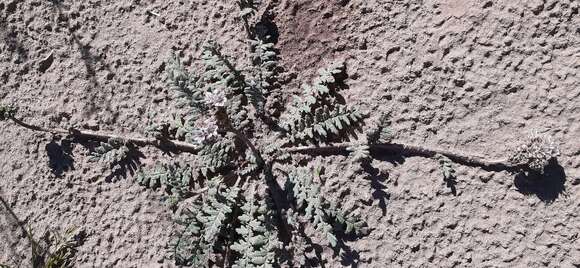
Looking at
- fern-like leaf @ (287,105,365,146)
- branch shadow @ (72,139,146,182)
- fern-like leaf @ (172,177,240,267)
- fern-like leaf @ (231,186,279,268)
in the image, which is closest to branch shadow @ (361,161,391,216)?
fern-like leaf @ (287,105,365,146)

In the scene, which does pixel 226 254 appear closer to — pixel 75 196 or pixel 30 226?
pixel 75 196

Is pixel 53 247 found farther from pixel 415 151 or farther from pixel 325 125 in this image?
pixel 415 151

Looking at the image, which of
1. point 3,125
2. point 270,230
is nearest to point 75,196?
point 3,125

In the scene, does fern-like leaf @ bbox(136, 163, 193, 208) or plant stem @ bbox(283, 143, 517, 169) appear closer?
plant stem @ bbox(283, 143, 517, 169)

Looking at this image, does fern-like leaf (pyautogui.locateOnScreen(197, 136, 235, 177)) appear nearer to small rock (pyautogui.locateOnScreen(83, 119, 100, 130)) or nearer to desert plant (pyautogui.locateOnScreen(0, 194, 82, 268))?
small rock (pyautogui.locateOnScreen(83, 119, 100, 130))

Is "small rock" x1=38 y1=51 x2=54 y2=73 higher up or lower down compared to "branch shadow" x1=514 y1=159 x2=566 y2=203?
higher up

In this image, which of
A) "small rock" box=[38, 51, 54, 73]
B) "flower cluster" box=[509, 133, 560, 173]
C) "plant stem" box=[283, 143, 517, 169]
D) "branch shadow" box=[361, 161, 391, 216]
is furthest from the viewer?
"small rock" box=[38, 51, 54, 73]

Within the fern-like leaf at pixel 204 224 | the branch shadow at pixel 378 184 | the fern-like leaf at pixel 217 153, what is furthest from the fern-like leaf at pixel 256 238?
the branch shadow at pixel 378 184

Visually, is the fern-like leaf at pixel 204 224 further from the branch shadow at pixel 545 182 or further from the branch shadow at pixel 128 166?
the branch shadow at pixel 545 182
